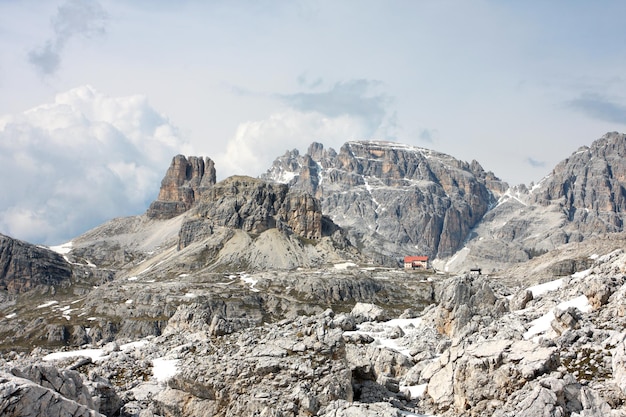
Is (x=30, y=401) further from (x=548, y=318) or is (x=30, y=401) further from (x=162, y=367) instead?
(x=548, y=318)

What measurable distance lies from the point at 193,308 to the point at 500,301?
46.0 m

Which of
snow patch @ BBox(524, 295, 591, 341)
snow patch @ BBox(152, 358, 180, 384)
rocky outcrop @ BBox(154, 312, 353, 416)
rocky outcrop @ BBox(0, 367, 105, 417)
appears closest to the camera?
rocky outcrop @ BBox(0, 367, 105, 417)

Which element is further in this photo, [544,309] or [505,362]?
[544,309]

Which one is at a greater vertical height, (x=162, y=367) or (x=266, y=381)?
(x=266, y=381)

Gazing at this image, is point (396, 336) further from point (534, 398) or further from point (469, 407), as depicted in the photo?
point (534, 398)

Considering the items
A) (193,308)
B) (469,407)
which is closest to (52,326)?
(193,308)

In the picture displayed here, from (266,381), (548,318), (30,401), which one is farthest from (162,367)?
(548,318)

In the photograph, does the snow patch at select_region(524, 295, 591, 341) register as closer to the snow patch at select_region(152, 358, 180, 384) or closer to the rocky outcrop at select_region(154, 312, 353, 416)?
the rocky outcrop at select_region(154, 312, 353, 416)

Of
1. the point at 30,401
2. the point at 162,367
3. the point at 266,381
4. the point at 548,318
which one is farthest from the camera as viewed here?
the point at 548,318

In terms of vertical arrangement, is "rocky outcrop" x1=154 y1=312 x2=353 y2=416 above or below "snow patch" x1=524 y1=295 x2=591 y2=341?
below

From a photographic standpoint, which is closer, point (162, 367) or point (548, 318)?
point (162, 367)

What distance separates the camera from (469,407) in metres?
35.7

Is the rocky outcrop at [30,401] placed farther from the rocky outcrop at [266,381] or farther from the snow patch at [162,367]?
the snow patch at [162,367]

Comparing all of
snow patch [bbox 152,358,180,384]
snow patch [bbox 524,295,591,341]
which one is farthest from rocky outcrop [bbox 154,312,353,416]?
snow patch [bbox 524,295,591,341]
